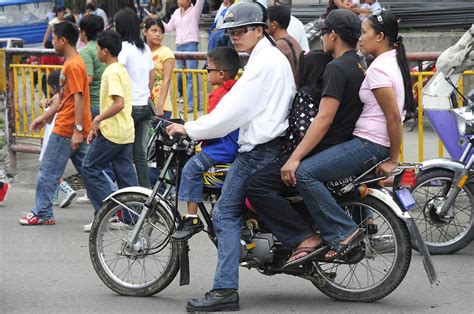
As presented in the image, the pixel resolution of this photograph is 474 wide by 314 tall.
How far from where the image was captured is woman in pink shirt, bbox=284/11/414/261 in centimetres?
649

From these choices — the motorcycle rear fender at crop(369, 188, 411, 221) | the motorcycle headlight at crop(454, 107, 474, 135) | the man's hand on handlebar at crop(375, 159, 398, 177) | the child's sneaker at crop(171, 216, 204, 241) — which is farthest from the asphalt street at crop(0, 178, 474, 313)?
the motorcycle headlight at crop(454, 107, 474, 135)

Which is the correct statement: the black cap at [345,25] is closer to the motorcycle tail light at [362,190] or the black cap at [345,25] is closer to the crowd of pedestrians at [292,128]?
the crowd of pedestrians at [292,128]

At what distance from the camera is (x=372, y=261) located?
22.5 feet

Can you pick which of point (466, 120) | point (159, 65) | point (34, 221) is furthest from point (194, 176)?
point (159, 65)

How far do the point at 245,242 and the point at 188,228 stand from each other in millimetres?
384

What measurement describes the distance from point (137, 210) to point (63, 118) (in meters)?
2.59

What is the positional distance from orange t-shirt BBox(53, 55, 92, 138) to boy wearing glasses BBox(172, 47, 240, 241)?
267 cm

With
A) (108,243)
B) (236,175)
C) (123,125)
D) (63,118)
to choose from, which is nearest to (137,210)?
(108,243)

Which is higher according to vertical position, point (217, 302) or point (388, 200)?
point (388, 200)

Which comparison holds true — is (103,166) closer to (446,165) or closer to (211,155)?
(211,155)

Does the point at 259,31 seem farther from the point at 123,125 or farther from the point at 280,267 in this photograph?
the point at 123,125

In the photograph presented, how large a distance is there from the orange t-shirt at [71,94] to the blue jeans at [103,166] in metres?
0.44

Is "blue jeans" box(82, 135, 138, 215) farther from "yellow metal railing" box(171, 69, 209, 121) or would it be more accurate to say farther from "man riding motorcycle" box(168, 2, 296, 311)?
"man riding motorcycle" box(168, 2, 296, 311)

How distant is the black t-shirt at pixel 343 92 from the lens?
6.45m
